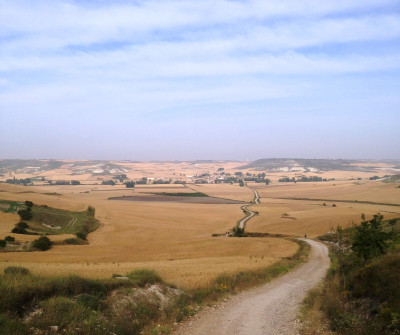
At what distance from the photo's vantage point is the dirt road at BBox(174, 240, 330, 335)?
10.6 metres

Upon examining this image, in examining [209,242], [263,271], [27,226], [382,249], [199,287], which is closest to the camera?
[199,287]

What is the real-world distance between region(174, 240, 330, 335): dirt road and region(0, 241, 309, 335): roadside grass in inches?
28.1

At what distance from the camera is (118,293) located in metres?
11.7

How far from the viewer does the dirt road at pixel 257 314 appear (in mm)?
10625

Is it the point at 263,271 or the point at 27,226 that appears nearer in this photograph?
the point at 263,271

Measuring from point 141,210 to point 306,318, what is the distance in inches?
3321

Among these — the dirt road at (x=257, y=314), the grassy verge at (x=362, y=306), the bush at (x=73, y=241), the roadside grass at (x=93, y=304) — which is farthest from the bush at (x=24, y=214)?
the grassy verge at (x=362, y=306)

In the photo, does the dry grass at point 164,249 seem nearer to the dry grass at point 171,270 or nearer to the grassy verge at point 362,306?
the dry grass at point 171,270

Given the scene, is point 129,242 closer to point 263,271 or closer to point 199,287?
point 263,271

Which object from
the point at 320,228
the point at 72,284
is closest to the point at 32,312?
the point at 72,284

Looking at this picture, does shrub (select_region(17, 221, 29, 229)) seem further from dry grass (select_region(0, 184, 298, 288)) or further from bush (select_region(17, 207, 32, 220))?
bush (select_region(17, 207, 32, 220))

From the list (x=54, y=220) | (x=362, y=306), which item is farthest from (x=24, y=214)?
(x=362, y=306)

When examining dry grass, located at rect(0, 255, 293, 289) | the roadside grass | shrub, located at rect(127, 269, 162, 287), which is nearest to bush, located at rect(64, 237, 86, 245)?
dry grass, located at rect(0, 255, 293, 289)

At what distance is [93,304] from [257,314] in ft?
19.6
